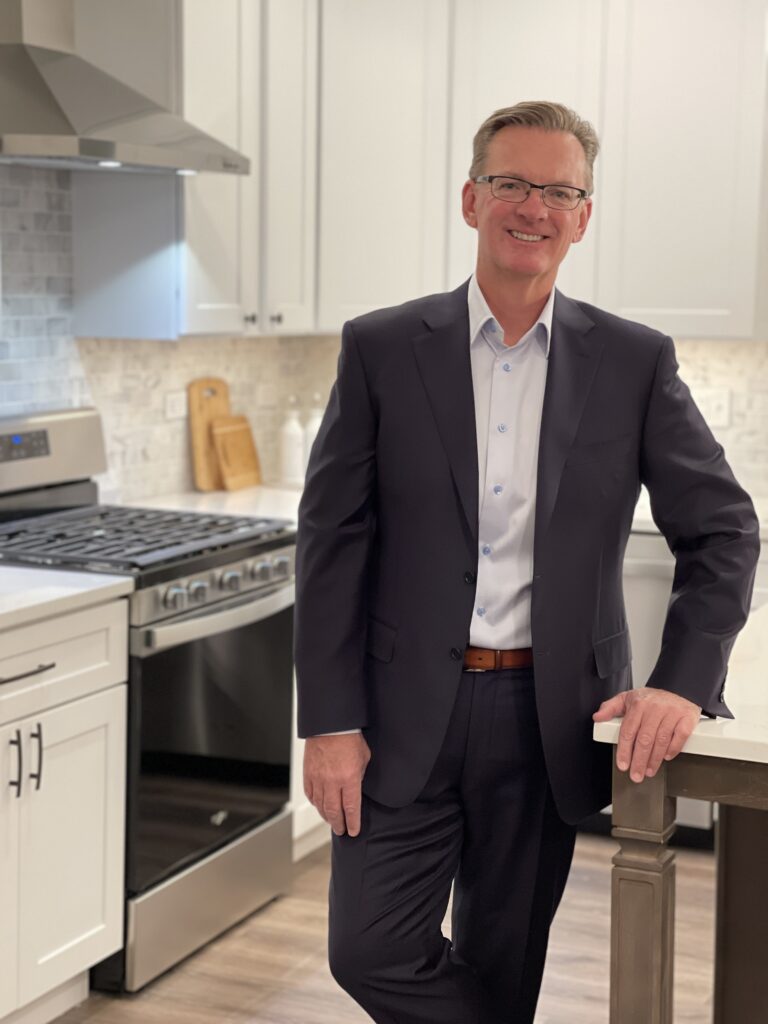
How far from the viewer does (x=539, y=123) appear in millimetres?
2049

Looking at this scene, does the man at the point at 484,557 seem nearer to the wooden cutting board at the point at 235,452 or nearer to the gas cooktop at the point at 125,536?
the gas cooktop at the point at 125,536

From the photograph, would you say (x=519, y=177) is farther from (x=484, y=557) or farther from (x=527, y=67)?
(x=527, y=67)

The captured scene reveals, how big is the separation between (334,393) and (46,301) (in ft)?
6.19

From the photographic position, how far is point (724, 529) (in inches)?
82.4

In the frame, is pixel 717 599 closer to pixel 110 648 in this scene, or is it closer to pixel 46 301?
pixel 110 648

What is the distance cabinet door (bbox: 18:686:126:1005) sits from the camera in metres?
2.94

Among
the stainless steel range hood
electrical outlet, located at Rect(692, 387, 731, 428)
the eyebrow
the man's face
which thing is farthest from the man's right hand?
electrical outlet, located at Rect(692, 387, 731, 428)

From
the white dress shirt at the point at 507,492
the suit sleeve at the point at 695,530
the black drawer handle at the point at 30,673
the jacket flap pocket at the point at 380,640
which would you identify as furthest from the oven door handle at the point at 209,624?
the suit sleeve at the point at 695,530

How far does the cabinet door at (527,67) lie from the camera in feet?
14.2

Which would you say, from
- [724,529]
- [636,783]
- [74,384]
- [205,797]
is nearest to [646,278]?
[74,384]

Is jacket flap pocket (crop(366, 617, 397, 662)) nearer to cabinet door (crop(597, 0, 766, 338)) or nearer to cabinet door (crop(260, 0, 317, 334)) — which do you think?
cabinet door (crop(260, 0, 317, 334))

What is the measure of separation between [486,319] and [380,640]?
496mm

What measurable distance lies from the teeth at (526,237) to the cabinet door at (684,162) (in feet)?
7.73

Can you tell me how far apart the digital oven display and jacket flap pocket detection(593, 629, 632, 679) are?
1901 millimetres
